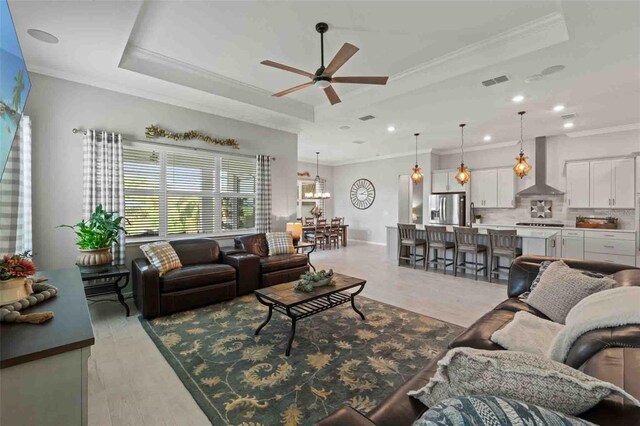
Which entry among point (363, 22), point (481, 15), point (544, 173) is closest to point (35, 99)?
point (363, 22)

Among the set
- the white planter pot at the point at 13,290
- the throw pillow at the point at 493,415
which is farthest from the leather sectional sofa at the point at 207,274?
the throw pillow at the point at 493,415

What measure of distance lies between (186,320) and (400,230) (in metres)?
4.46

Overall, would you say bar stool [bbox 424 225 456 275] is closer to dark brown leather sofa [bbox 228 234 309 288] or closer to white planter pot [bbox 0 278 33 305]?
dark brown leather sofa [bbox 228 234 309 288]

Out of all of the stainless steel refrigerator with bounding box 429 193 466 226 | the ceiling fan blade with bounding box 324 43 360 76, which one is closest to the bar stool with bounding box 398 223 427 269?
the stainless steel refrigerator with bounding box 429 193 466 226

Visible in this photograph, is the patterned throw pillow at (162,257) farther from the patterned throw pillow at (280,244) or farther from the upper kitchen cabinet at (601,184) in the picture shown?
the upper kitchen cabinet at (601,184)

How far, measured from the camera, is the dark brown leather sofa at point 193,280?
3340 mm

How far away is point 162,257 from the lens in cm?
367

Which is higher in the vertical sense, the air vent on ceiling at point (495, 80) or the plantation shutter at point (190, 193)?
the air vent on ceiling at point (495, 80)

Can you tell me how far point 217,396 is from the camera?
2004 mm

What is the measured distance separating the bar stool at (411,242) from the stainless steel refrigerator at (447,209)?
2.16 m

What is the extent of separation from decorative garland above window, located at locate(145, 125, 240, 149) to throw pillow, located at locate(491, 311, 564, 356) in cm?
471

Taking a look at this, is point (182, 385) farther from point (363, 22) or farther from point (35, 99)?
point (35, 99)

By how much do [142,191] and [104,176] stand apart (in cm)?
55

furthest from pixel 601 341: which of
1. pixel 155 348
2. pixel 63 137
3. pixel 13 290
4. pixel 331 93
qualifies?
pixel 63 137
